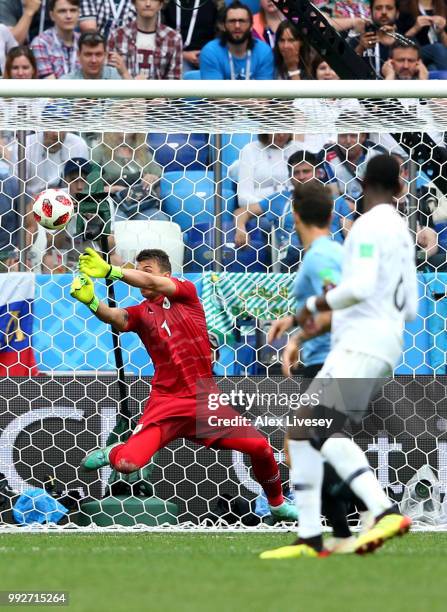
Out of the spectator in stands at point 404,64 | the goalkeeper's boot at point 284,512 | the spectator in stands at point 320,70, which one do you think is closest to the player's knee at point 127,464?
the goalkeeper's boot at point 284,512

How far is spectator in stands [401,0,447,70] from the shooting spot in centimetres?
1313

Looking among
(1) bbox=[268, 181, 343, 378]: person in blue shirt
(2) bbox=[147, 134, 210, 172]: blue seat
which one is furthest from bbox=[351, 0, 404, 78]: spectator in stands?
(1) bbox=[268, 181, 343, 378]: person in blue shirt

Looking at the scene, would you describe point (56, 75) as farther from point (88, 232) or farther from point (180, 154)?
point (88, 232)

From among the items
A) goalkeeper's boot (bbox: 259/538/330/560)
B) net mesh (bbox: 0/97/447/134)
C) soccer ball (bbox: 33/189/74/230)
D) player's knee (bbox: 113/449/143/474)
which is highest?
net mesh (bbox: 0/97/447/134)

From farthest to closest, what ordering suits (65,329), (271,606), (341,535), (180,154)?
(180,154) < (65,329) < (341,535) < (271,606)

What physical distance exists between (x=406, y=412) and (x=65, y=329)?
8.88 feet

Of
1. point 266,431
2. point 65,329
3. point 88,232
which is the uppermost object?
point 88,232

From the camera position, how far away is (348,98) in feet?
31.6

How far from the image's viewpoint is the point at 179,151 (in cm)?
1065

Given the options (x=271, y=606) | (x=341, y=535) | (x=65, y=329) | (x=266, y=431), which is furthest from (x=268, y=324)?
(x=271, y=606)

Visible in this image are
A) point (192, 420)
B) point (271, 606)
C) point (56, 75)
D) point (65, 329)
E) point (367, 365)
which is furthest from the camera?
point (56, 75)

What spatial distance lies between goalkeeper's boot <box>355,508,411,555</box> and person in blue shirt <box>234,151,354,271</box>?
168 inches

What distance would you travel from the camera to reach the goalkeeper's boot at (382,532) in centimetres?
600

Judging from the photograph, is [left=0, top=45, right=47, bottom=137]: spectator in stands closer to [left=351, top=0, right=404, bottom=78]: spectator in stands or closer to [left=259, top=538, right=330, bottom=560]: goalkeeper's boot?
[left=351, top=0, right=404, bottom=78]: spectator in stands
